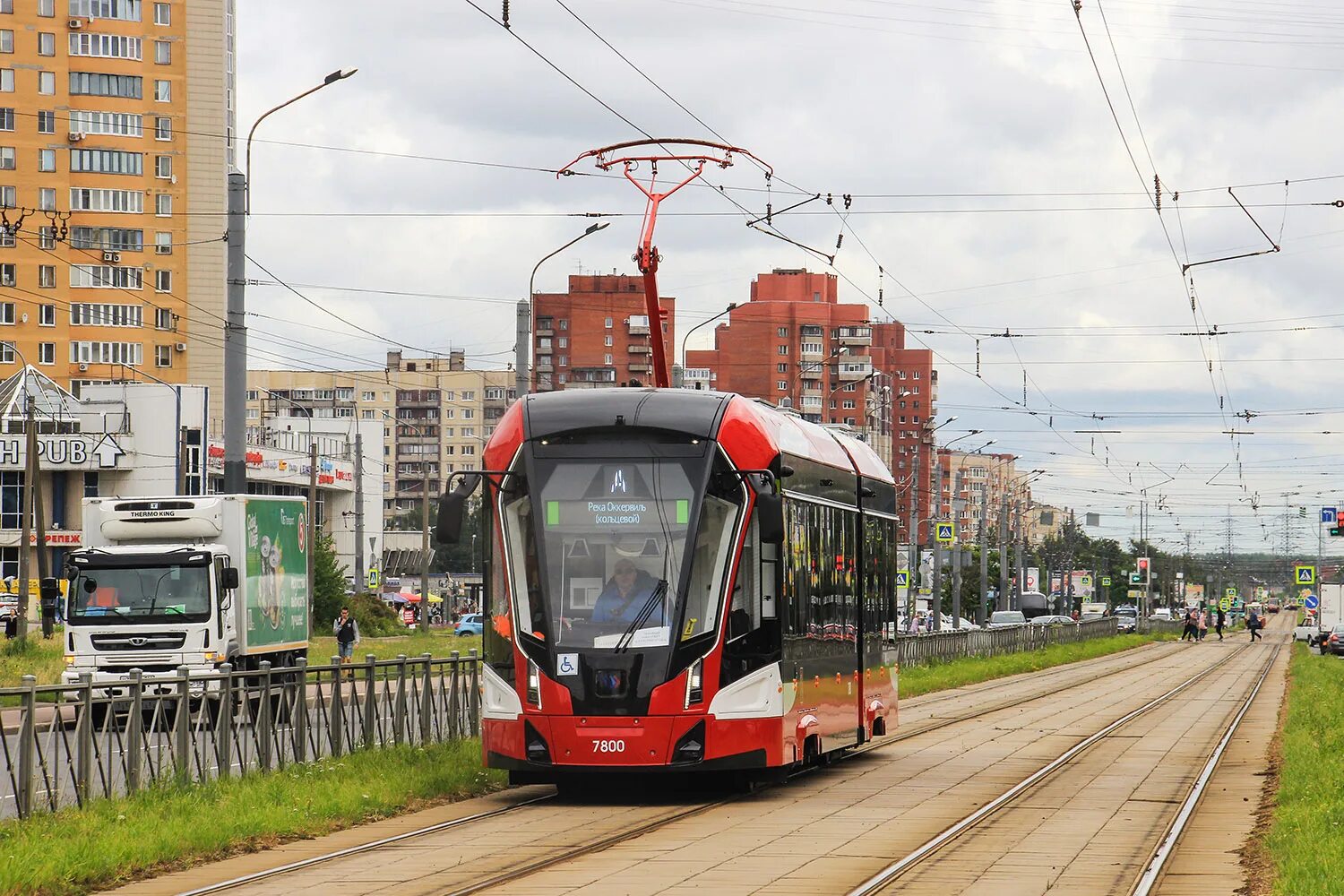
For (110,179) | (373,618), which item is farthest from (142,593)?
(110,179)

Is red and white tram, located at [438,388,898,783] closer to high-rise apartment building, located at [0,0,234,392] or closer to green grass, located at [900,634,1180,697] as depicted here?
green grass, located at [900,634,1180,697]

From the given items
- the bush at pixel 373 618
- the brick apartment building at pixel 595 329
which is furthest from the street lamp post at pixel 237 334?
the brick apartment building at pixel 595 329

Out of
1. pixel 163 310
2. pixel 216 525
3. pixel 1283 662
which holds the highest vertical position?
pixel 163 310

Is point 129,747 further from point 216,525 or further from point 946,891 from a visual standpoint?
point 216,525

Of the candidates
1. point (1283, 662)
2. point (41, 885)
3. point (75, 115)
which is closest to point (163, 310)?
point (75, 115)

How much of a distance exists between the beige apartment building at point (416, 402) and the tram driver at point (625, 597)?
170961 mm

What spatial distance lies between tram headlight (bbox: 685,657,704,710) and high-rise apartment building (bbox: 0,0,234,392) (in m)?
87.8

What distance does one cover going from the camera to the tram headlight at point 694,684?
14.8 m

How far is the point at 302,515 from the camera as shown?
31406 mm

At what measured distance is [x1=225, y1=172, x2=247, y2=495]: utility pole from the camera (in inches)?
862

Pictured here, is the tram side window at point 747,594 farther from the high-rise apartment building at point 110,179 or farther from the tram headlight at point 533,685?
the high-rise apartment building at point 110,179

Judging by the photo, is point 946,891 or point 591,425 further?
point 591,425

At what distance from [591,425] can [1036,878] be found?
18.7 ft

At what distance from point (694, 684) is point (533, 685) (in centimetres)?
121
